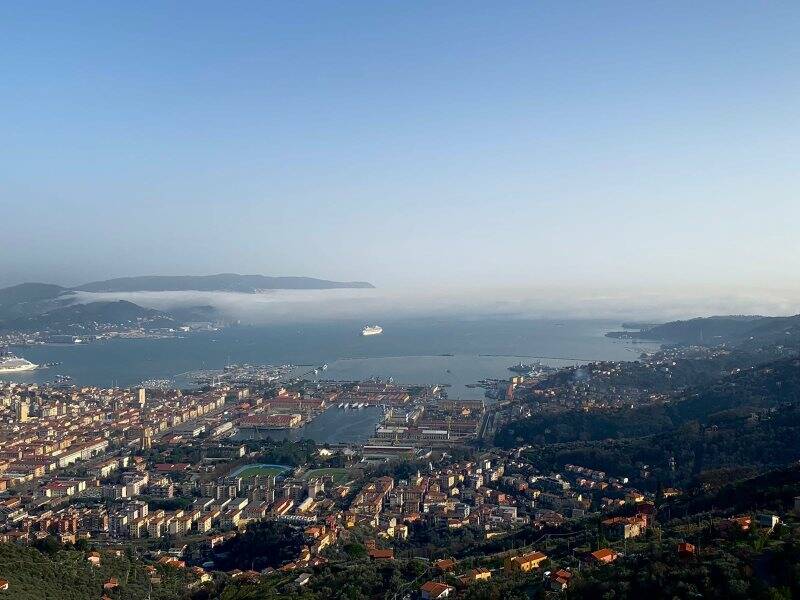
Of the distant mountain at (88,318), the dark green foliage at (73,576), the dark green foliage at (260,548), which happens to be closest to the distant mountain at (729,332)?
the dark green foliage at (260,548)

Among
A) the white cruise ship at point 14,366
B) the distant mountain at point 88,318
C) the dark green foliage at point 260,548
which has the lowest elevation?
the white cruise ship at point 14,366

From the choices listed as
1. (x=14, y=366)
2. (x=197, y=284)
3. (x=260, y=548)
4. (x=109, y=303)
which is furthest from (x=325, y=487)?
(x=197, y=284)

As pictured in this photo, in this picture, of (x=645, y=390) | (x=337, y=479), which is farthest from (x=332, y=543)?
(x=645, y=390)

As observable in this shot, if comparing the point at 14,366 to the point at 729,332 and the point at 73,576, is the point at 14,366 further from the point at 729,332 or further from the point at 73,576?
the point at 729,332

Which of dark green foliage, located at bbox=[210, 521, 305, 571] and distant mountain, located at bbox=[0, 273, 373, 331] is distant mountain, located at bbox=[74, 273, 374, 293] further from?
dark green foliage, located at bbox=[210, 521, 305, 571]

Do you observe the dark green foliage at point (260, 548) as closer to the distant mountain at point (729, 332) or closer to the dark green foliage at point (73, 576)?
the dark green foliage at point (73, 576)

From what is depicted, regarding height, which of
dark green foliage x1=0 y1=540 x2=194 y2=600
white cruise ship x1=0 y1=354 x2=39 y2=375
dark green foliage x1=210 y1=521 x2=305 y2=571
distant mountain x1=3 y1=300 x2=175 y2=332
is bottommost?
white cruise ship x1=0 y1=354 x2=39 y2=375

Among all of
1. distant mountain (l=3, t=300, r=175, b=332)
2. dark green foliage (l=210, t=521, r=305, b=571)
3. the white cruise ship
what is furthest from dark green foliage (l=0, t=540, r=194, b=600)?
distant mountain (l=3, t=300, r=175, b=332)
